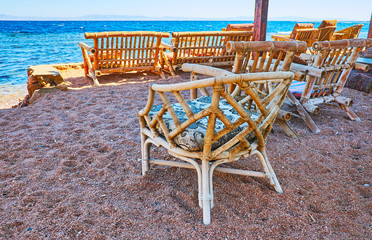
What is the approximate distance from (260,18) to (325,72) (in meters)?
2.67

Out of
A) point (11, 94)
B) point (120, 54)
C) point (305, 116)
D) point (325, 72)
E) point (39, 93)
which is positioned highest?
point (325, 72)

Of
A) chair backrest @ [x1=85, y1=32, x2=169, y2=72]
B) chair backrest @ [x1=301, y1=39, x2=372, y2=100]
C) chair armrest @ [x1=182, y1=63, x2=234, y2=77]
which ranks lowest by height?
chair backrest @ [x1=85, y1=32, x2=169, y2=72]

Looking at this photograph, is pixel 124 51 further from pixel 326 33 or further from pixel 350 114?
pixel 326 33

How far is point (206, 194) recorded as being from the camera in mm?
1779

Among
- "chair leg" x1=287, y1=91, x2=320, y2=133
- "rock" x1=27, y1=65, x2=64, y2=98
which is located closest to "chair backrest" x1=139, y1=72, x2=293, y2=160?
"chair leg" x1=287, y1=91, x2=320, y2=133

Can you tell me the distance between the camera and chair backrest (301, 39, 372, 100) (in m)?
2.99

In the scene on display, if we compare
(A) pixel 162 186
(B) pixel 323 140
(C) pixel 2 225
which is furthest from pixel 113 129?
(B) pixel 323 140

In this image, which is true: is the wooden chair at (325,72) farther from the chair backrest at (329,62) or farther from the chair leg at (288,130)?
the chair leg at (288,130)

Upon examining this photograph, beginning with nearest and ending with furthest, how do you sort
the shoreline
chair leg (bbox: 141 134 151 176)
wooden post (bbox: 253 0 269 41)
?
chair leg (bbox: 141 134 151 176) < wooden post (bbox: 253 0 269 41) < the shoreline

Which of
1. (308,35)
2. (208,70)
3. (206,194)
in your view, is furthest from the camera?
(308,35)

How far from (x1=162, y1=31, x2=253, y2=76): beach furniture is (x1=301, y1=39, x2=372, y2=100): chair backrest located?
2940 millimetres

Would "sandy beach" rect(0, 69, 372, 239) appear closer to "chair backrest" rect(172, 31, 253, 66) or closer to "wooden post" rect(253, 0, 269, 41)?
"wooden post" rect(253, 0, 269, 41)

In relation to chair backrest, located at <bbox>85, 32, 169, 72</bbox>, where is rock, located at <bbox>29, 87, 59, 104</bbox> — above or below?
below

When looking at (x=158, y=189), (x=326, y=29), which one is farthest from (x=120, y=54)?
(x=326, y=29)
